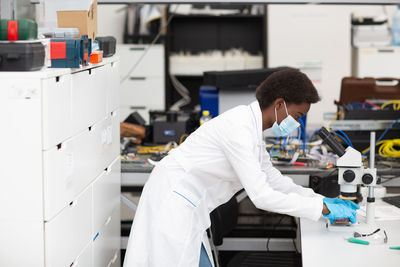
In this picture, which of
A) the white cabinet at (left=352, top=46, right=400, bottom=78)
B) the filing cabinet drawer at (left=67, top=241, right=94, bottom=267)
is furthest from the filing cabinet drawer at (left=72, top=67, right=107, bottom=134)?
the white cabinet at (left=352, top=46, right=400, bottom=78)

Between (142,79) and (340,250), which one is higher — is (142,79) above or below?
above

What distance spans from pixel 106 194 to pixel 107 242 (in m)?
0.22

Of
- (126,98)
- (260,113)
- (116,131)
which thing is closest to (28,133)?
(260,113)

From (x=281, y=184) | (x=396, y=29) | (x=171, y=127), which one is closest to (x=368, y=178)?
(x=281, y=184)

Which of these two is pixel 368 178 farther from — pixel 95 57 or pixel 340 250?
A: pixel 95 57

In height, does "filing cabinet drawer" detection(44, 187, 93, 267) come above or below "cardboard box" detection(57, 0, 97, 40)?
below

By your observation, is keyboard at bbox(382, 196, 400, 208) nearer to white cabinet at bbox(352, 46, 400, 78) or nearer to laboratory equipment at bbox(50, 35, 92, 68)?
laboratory equipment at bbox(50, 35, 92, 68)

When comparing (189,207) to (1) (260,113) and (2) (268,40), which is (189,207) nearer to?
(1) (260,113)

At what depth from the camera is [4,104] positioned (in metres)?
1.72

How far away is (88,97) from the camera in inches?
87.4

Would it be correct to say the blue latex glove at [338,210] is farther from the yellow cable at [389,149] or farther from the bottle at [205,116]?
the bottle at [205,116]

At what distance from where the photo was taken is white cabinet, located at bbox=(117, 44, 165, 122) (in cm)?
546

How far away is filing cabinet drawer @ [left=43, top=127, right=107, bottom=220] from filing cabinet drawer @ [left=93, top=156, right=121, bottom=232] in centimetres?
7

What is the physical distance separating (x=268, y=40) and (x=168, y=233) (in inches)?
144
